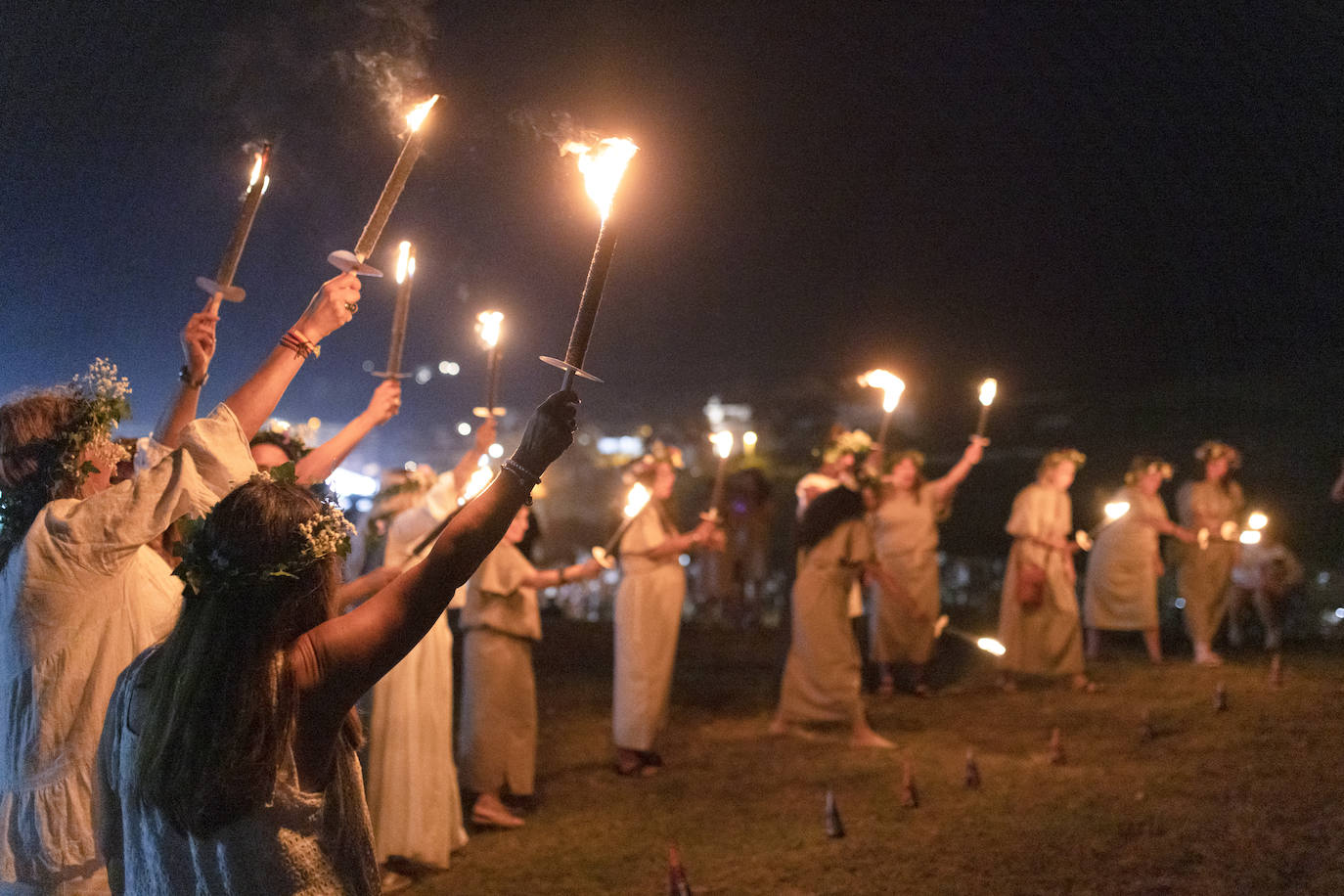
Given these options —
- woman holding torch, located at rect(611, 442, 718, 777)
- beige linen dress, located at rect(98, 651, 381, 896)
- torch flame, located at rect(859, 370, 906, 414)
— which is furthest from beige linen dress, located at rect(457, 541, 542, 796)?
beige linen dress, located at rect(98, 651, 381, 896)

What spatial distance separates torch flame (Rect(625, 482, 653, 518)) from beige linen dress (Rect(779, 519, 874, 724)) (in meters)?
1.91

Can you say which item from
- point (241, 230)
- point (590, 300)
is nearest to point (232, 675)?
point (590, 300)

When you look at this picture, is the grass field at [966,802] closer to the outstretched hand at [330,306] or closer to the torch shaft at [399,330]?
the torch shaft at [399,330]

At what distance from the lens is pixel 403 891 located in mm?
6227

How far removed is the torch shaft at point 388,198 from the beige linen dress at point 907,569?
987cm

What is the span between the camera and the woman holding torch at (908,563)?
12.5 m

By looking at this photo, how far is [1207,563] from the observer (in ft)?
44.8

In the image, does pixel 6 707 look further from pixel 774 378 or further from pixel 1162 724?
pixel 774 378

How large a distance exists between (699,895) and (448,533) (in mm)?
4291

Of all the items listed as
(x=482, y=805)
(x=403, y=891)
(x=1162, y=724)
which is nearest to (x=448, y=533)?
(x=403, y=891)

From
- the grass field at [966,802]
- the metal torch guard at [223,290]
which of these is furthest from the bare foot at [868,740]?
the metal torch guard at [223,290]

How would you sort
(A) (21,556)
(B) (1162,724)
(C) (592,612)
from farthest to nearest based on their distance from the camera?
(C) (592,612)
(B) (1162,724)
(A) (21,556)

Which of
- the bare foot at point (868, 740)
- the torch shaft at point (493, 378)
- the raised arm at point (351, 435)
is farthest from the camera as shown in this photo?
the bare foot at point (868, 740)

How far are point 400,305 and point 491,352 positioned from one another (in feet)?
2.77
